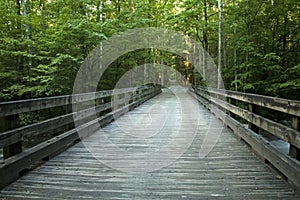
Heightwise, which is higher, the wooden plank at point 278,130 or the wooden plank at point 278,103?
the wooden plank at point 278,103

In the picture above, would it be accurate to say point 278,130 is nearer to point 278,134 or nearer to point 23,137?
point 278,134

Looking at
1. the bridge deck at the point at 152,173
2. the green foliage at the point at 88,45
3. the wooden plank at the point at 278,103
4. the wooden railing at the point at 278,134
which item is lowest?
the bridge deck at the point at 152,173

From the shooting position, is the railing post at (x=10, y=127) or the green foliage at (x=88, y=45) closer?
the railing post at (x=10, y=127)

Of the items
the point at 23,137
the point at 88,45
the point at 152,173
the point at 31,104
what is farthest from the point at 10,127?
the point at 88,45

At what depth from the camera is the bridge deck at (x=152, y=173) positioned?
8.00ft

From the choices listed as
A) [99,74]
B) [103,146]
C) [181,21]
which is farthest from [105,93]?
[181,21]

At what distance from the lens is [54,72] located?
937 cm

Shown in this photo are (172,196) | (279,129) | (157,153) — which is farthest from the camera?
(157,153)

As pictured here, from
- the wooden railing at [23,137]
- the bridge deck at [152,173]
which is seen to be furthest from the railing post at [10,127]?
the bridge deck at [152,173]

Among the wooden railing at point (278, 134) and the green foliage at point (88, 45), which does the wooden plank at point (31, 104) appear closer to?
the wooden railing at point (278, 134)

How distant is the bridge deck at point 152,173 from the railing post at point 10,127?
29 centimetres

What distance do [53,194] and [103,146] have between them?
1.90m

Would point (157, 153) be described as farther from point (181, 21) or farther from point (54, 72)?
point (181, 21)

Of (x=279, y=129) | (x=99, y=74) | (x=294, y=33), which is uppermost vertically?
(x=294, y=33)
